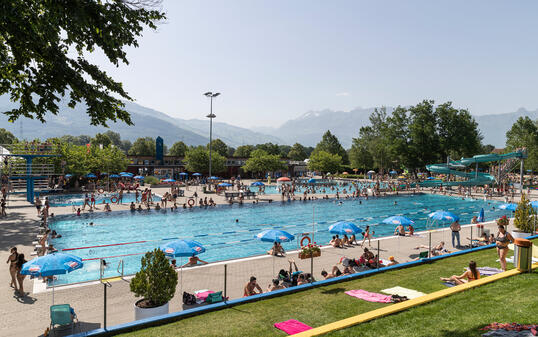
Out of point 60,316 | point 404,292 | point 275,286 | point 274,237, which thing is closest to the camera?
point 60,316

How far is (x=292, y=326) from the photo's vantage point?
23.9ft

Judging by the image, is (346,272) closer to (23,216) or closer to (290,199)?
(23,216)

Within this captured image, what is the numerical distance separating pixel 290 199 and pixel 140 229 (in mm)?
18144

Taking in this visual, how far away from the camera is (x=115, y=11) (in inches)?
239

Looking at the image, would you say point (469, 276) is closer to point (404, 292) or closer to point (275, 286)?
point (404, 292)

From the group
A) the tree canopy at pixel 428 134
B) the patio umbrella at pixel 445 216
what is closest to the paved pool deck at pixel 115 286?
the patio umbrella at pixel 445 216

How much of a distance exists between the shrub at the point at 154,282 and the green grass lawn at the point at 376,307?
0.72m

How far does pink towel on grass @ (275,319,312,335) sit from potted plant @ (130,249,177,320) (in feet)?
8.72

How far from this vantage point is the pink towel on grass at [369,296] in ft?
28.6

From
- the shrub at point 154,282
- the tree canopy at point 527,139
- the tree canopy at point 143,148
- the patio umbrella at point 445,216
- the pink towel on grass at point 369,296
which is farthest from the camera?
the tree canopy at point 143,148

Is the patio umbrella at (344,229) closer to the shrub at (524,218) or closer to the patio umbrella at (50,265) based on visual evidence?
the shrub at (524,218)

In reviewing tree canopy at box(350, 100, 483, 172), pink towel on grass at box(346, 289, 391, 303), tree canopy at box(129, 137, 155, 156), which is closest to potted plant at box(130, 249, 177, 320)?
pink towel on grass at box(346, 289, 391, 303)

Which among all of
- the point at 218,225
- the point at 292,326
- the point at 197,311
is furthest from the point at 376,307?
the point at 218,225

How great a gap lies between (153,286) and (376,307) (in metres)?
5.24
